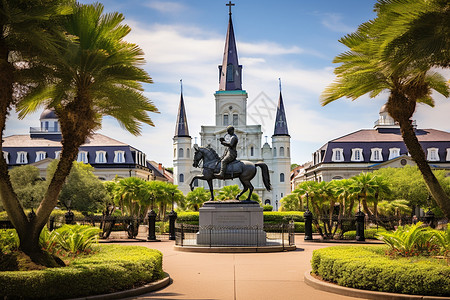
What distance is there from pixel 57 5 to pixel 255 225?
1277 cm

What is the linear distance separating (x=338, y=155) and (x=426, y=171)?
231 ft

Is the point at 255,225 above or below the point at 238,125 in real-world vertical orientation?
below

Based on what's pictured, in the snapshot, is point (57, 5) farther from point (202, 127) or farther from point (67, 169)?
point (202, 127)

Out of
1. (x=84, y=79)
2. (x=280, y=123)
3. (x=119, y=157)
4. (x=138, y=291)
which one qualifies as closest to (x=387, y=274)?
(x=138, y=291)

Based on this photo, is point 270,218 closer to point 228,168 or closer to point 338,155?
point 228,168

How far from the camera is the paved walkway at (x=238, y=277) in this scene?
408 inches

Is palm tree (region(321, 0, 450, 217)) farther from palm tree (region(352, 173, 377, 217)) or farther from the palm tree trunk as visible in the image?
palm tree (region(352, 173, 377, 217))

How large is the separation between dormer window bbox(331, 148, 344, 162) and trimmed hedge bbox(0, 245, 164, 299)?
2868 inches

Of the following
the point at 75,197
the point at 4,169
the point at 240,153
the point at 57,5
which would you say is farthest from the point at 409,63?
the point at 240,153

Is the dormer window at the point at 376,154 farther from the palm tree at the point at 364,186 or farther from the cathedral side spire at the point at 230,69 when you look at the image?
the palm tree at the point at 364,186

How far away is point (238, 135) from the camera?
94250 mm

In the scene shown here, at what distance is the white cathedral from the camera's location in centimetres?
9425

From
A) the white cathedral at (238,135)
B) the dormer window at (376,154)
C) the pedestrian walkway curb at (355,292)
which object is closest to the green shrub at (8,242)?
the pedestrian walkway curb at (355,292)

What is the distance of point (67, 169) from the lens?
1142 centimetres
